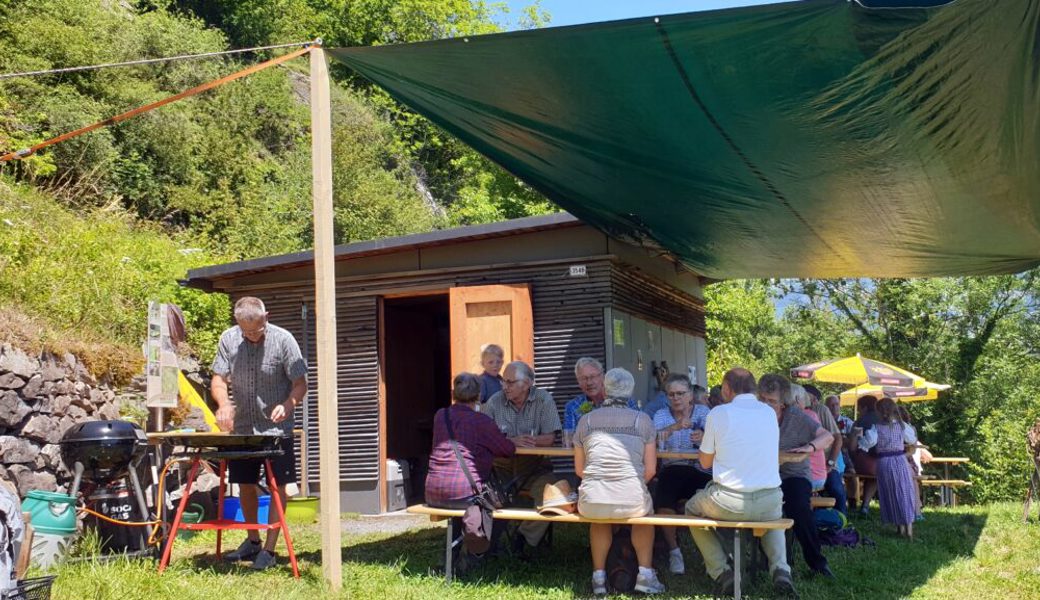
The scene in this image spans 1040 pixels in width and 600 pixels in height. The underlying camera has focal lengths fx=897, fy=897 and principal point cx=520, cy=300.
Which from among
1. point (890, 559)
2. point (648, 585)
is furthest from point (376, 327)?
point (890, 559)

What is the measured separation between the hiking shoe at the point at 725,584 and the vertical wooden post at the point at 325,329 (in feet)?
7.11

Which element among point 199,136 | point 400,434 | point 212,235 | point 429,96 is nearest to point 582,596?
point 429,96

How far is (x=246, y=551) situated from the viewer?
6059 millimetres

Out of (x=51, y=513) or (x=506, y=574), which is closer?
(x=51, y=513)

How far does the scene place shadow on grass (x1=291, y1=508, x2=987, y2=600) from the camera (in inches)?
214

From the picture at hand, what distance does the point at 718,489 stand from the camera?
16.7ft

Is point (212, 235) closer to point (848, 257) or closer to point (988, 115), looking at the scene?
point (848, 257)

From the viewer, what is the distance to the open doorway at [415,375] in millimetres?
11039

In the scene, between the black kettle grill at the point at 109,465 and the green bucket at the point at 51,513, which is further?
the black kettle grill at the point at 109,465

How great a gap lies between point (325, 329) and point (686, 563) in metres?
3.11

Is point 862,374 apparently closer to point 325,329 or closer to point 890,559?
point 890,559

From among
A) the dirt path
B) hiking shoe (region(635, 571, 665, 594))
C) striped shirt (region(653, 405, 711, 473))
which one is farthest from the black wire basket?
the dirt path

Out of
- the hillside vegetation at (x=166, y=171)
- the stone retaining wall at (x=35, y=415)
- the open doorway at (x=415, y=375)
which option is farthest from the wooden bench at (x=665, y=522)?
the open doorway at (x=415, y=375)

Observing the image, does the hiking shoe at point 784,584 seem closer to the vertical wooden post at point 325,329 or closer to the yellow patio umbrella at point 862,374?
the vertical wooden post at point 325,329
